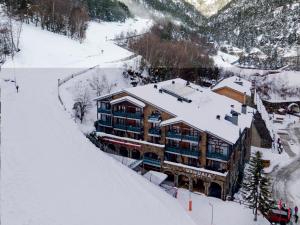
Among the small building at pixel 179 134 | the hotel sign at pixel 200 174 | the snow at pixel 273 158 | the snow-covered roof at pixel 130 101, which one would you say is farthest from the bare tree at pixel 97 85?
the hotel sign at pixel 200 174

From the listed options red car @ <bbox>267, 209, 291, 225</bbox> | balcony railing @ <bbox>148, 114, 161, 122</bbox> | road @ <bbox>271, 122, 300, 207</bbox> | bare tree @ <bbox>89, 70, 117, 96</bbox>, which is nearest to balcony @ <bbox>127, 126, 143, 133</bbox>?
balcony railing @ <bbox>148, 114, 161, 122</bbox>

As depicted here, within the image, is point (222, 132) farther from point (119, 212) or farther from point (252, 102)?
point (252, 102)

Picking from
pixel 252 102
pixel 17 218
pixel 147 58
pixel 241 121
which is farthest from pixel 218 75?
pixel 17 218

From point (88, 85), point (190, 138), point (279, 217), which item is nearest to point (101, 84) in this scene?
point (88, 85)

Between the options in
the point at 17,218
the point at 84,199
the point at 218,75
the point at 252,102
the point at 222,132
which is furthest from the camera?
the point at 218,75

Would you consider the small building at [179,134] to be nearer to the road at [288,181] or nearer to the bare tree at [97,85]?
the road at [288,181]
